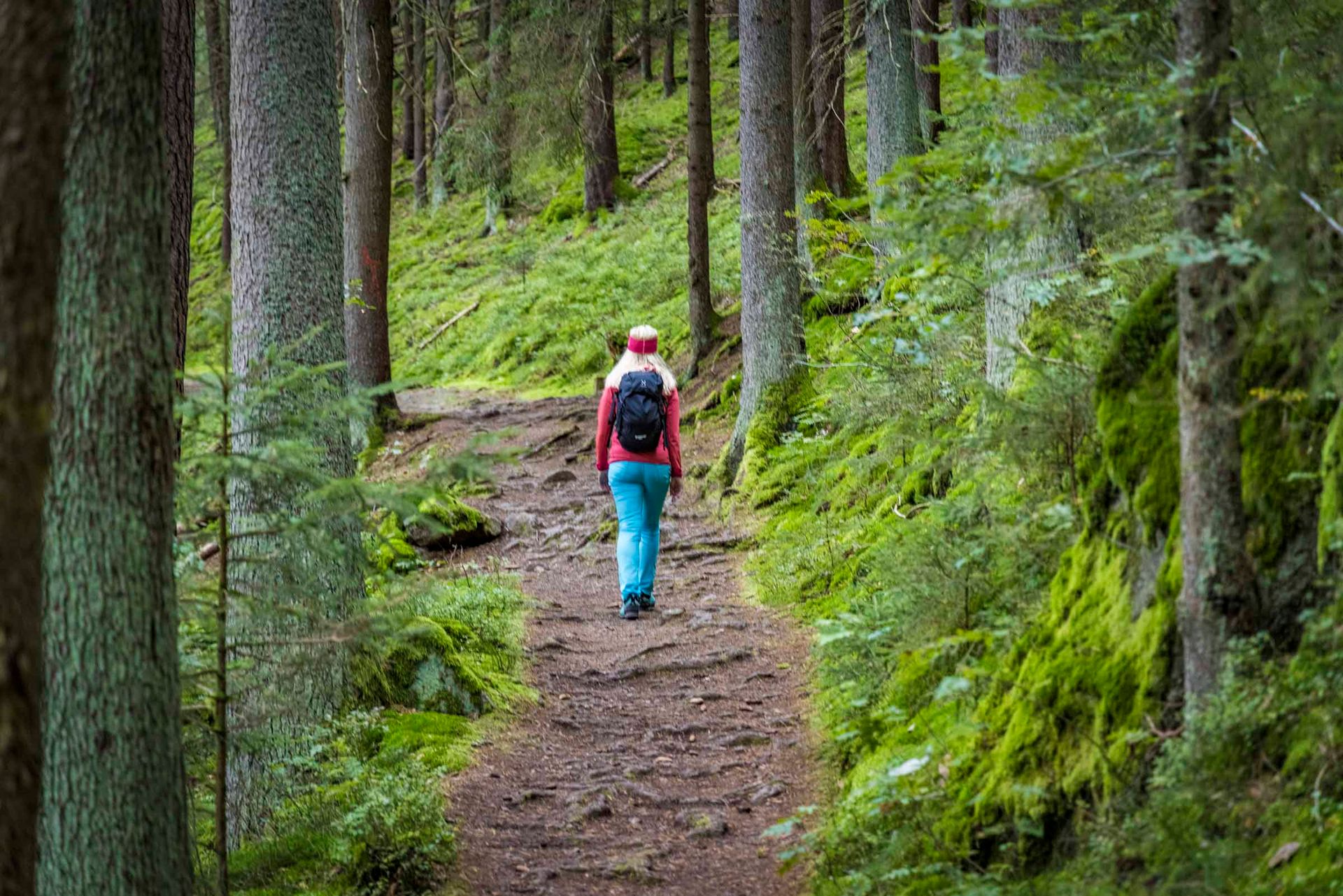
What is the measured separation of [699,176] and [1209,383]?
1208cm

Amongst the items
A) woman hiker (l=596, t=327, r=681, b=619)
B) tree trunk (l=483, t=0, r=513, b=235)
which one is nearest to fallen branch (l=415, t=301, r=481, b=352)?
tree trunk (l=483, t=0, r=513, b=235)

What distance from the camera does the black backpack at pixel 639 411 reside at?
29.5 ft

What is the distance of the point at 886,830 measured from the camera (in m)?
4.72

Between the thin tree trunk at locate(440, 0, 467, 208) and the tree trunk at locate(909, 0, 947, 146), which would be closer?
the tree trunk at locate(909, 0, 947, 146)

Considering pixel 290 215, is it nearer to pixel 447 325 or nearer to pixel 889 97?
pixel 889 97

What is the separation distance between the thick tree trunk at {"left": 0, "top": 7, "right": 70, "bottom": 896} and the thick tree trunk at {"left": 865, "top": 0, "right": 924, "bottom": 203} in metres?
11.6

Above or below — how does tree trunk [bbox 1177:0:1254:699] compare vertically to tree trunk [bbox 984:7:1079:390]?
below

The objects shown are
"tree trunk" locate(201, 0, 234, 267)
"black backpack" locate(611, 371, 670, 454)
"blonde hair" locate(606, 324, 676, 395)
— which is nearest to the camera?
"black backpack" locate(611, 371, 670, 454)

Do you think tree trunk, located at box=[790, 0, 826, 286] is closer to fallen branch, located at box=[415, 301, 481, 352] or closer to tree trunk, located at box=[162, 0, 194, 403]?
tree trunk, located at box=[162, 0, 194, 403]

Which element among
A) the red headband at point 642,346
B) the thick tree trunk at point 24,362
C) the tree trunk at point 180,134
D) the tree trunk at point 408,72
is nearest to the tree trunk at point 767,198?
the red headband at point 642,346

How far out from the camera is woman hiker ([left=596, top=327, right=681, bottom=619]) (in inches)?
355

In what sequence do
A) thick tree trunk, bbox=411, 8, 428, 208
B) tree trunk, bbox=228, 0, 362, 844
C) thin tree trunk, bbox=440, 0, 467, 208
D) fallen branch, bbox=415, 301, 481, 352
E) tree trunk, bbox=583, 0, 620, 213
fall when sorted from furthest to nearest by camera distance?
thick tree trunk, bbox=411, 8, 428, 208, fallen branch, bbox=415, 301, 481, 352, thin tree trunk, bbox=440, 0, 467, 208, tree trunk, bbox=583, 0, 620, 213, tree trunk, bbox=228, 0, 362, 844

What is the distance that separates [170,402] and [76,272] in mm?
522

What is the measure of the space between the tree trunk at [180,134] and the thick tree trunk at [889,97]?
8108mm
